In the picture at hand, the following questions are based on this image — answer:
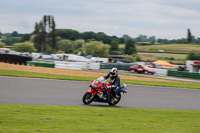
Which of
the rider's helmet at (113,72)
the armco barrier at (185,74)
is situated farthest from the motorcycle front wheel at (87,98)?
the armco barrier at (185,74)

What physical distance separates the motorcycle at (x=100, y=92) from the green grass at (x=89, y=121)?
→ 1.18 metres

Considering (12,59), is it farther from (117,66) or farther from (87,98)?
(87,98)

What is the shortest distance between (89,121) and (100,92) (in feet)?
10.9

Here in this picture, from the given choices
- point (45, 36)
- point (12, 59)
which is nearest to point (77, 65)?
point (12, 59)

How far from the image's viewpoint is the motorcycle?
1089 cm

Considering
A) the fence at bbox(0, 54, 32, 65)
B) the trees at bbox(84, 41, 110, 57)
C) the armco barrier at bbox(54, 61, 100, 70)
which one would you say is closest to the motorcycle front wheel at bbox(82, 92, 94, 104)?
the armco barrier at bbox(54, 61, 100, 70)

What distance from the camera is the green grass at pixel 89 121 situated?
666cm

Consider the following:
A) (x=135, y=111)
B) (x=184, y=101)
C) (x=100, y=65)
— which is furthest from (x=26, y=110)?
(x=100, y=65)

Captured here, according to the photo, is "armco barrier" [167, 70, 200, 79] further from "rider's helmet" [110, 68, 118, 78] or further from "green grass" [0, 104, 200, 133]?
"rider's helmet" [110, 68, 118, 78]

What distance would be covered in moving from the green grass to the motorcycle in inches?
46.5

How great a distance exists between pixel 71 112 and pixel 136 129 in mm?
2342

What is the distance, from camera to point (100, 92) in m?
11.1

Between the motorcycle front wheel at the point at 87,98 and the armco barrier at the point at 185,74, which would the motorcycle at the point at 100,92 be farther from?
the armco barrier at the point at 185,74

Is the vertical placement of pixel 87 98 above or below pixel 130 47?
below
